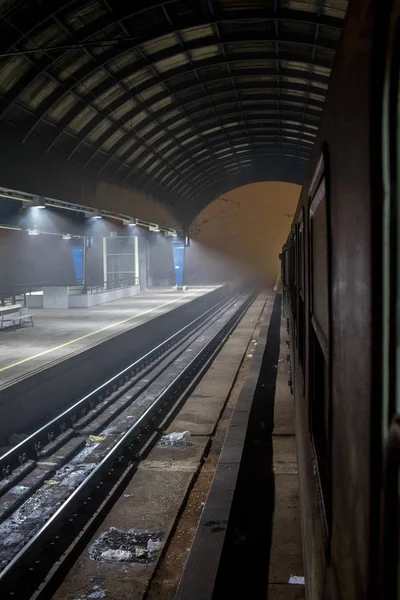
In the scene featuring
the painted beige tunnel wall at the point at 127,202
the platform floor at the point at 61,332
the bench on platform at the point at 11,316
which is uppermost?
the painted beige tunnel wall at the point at 127,202

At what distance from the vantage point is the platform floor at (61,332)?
1313 centimetres

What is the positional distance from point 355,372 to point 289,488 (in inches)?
248

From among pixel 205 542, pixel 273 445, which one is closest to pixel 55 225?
pixel 273 445

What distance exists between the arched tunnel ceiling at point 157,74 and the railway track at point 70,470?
26.4ft

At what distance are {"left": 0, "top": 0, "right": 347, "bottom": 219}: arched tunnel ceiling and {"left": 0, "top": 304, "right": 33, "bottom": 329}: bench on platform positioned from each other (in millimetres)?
6045

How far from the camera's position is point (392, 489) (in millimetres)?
933

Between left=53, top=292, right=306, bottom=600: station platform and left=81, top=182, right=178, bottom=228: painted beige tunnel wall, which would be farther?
left=81, top=182, right=178, bottom=228: painted beige tunnel wall

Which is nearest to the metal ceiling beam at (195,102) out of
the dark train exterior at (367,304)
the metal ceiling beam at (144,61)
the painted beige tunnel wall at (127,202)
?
the painted beige tunnel wall at (127,202)

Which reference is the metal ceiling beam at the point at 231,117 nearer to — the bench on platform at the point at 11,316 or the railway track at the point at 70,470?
the bench on platform at the point at 11,316

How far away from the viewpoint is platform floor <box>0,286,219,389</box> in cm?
1313

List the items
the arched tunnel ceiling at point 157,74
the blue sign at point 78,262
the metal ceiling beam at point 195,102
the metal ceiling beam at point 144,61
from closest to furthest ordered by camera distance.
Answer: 1. the arched tunnel ceiling at point 157,74
2. the metal ceiling beam at point 144,61
3. the metal ceiling beam at point 195,102
4. the blue sign at point 78,262

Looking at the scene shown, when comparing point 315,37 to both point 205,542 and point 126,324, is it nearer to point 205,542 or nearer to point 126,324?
point 126,324

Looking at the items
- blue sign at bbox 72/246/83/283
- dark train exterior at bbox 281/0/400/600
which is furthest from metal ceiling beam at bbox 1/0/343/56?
blue sign at bbox 72/246/83/283

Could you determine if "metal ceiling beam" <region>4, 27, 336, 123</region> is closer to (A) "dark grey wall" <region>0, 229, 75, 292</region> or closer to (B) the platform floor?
(B) the platform floor
